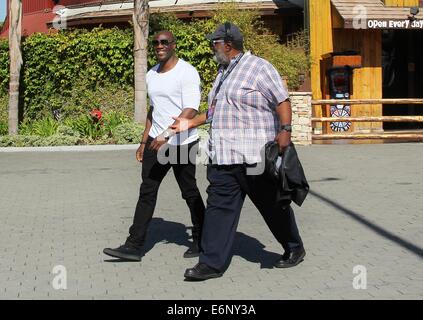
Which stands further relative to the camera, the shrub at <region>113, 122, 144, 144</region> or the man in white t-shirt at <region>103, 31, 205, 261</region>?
the shrub at <region>113, 122, 144, 144</region>

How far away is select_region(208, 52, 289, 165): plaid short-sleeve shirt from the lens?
7.11 m

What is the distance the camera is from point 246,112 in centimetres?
716

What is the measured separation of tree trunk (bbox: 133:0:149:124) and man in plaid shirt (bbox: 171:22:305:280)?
1358 cm

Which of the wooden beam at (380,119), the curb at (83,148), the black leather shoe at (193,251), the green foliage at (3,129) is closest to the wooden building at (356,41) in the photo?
the wooden beam at (380,119)

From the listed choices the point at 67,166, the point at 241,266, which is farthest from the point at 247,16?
the point at 241,266

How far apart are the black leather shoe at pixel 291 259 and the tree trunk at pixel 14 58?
14.5m

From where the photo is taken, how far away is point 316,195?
12.0 metres

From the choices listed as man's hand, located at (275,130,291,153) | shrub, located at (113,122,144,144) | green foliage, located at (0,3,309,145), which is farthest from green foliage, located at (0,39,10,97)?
man's hand, located at (275,130,291,153)

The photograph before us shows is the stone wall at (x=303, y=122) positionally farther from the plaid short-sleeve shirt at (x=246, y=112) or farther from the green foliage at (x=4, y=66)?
the plaid short-sleeve shirt at (x=246, y=112)

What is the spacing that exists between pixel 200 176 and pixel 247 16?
9684 millimetres

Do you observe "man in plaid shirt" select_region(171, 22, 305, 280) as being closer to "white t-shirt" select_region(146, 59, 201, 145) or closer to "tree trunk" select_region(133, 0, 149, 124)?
"white t-shirt" select_region(146, 59, 201, 145)

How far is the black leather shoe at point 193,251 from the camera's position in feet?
26.7

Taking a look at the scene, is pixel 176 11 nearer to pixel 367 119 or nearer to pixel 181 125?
pixel 367 119
